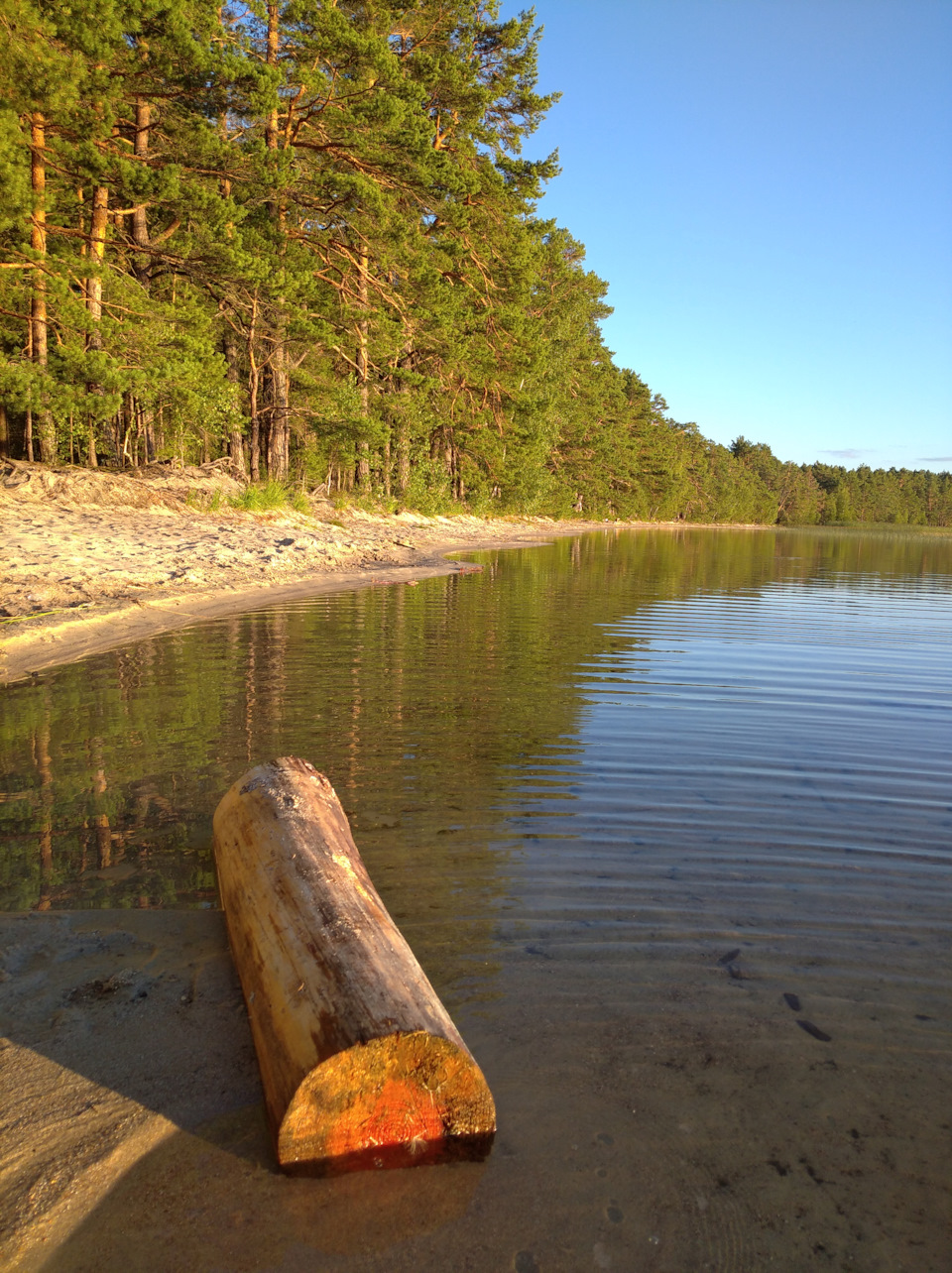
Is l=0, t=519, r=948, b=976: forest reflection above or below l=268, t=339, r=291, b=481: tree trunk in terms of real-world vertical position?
below

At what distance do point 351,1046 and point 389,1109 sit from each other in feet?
0.75

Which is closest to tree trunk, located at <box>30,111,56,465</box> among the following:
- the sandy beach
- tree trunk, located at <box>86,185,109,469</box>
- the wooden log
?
tree trunk, located at <box>86,185,109,469</box>

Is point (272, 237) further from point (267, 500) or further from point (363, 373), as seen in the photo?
point (267, 500)

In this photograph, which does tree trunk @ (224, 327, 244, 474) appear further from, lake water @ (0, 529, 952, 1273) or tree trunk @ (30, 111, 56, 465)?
lake water @ (0, 529, 952, 1273)

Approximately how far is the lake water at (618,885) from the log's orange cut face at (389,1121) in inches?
5.5

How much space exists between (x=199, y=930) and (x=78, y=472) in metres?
17.0

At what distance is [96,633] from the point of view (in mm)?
9008

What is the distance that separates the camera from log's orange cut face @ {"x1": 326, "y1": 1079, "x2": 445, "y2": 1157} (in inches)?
82.7

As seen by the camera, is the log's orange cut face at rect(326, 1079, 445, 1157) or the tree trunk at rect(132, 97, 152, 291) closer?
the log's orange cut face at rect(326, 1079, 445, 1157)

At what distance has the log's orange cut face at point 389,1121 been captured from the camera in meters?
2.10

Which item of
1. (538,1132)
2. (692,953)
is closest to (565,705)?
(692,953)

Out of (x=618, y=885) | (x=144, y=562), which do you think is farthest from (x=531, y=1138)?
(x=144, y=562)

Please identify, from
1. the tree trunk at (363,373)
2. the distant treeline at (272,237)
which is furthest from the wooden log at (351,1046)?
the tree trunk at (363,373)

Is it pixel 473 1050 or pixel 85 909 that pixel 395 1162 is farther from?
pixel 85 909
